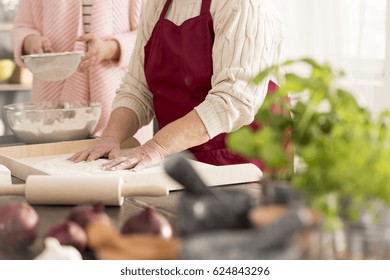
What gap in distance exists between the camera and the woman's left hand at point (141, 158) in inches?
64.4

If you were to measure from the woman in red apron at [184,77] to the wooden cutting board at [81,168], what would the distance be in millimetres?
103

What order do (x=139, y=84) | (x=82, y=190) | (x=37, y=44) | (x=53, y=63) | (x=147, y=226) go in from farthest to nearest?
1. (x=37, y=44)
2. (x=53, y=63)
3. (x=139, y=84)
4. (x=82, y=190)
5. (x=147, y=226)

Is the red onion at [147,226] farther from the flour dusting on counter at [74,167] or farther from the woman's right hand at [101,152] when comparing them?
the woman's right hand at [101,152]

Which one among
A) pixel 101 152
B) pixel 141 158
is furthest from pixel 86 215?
pixel 101 152

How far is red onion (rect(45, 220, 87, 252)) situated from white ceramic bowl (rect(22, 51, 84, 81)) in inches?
54.7

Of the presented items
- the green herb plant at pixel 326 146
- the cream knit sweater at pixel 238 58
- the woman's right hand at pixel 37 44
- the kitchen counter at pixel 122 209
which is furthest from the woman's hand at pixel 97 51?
the green herb plant at pixel 326 146

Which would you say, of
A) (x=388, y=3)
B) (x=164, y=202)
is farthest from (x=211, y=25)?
(x=388, y=3)

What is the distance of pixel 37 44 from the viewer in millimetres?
2670

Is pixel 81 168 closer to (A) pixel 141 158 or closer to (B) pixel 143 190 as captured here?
(A) pixel 141 158

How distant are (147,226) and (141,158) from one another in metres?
0.81

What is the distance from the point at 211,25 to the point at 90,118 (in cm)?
58

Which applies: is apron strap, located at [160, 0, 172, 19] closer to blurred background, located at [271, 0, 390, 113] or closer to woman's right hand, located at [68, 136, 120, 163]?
woman's right hand, located at [68, 136, 120, 163]

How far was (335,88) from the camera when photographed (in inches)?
29.2
